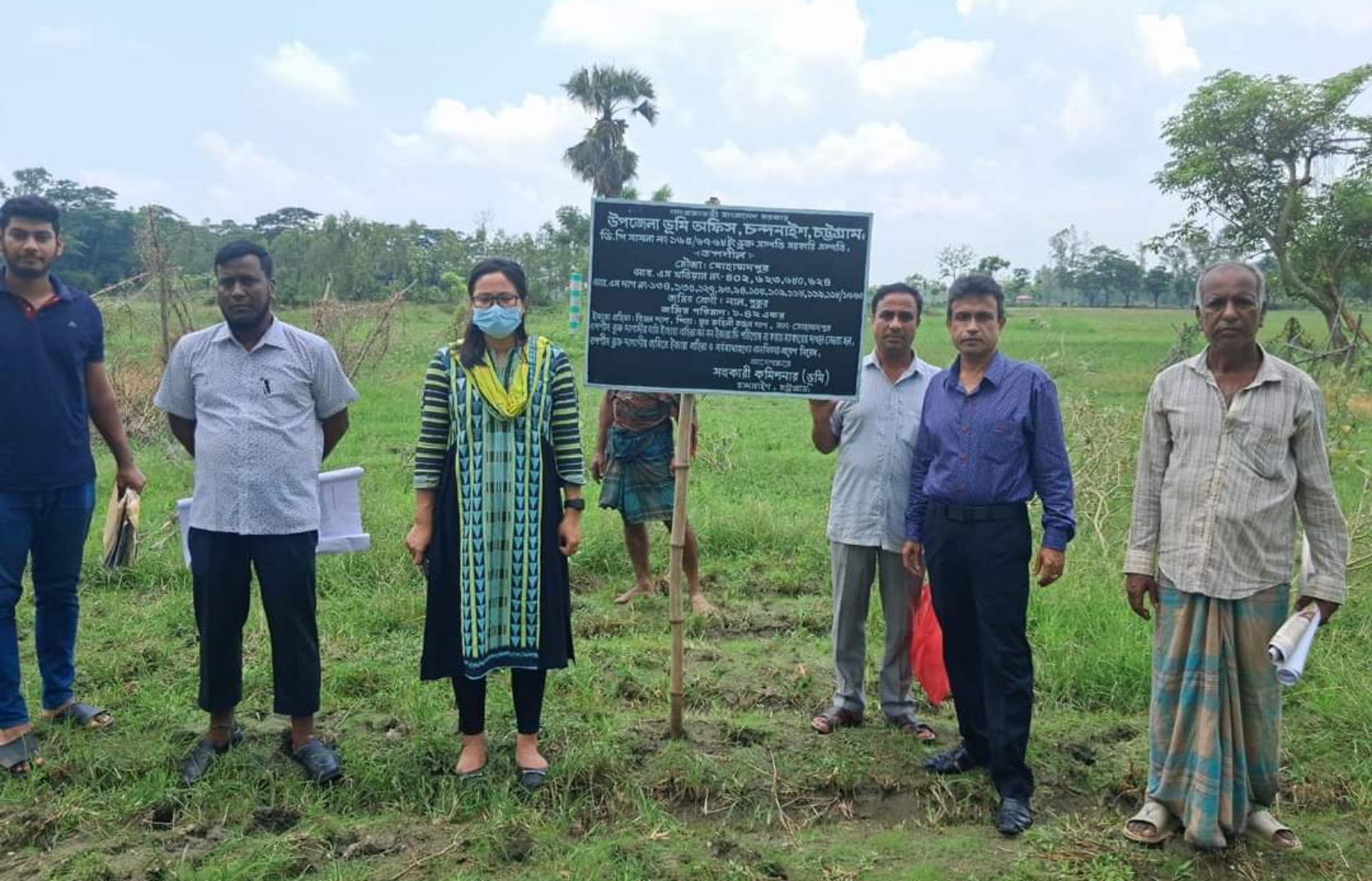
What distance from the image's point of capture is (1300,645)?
2828mm

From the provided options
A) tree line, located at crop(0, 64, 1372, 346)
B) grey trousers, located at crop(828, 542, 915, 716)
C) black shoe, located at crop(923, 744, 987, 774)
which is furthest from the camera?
tree line, located at crop(0, 64, 1372, 346)

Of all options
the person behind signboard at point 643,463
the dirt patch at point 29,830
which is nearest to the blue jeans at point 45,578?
the dirt patch at point 29,830

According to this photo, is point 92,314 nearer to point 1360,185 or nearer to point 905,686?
point 905,686

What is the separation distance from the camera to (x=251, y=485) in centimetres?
352

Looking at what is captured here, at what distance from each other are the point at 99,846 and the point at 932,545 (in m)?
2.86

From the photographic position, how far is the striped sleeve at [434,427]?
3496 mm

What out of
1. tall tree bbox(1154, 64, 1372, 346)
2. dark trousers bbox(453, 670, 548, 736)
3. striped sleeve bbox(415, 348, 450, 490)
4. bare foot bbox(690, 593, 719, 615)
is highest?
tall tree bbox(1154, 64, 1372, 346)

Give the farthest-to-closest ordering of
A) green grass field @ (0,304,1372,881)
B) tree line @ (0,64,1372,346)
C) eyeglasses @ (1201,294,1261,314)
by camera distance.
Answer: tree line @ (0,64,1372,346), green grass field @ (0,304,1372,881), eyeglasses @ (1201,294,1261,314)

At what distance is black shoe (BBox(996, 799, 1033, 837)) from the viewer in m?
3.28

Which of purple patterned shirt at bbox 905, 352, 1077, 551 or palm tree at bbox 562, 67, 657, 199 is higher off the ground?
palm tree at bbox 562, 67, 657, 199

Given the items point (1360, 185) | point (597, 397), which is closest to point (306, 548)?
point (597, 397)

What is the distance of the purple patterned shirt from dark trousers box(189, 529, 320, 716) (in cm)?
230

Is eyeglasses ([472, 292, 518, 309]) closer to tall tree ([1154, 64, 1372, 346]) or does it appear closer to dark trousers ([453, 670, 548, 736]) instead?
dark trousers ([453, 670, 548, 736])

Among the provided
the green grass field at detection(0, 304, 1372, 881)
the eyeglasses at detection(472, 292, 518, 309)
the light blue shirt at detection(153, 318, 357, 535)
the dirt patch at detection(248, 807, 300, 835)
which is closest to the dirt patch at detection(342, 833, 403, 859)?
the green grass field at detection(0, 304, 1372, 881)
